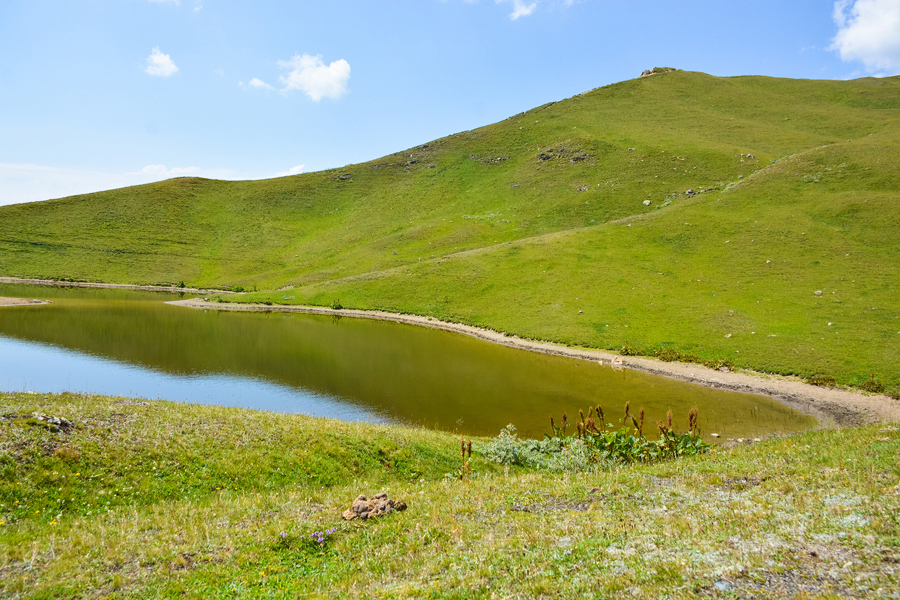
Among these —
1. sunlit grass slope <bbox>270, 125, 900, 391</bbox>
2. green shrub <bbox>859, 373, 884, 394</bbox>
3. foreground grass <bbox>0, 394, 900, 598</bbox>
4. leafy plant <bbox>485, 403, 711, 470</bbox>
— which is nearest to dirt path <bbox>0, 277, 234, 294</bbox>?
sunlit grass slope <bbox>270, 125, 900, 391</bbox>

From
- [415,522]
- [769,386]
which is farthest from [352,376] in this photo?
[769,386]

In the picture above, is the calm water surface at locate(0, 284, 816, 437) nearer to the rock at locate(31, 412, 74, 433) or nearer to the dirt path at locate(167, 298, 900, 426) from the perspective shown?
the dirt path at locate(167, 298, 900, 426)

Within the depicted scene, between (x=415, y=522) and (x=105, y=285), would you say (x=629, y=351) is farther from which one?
(x=105, y=285)

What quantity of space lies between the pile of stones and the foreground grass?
323 mm

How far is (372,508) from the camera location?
11.0m

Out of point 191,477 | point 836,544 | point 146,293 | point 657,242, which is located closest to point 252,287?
point 146,293

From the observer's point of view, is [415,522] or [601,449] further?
[601,449]

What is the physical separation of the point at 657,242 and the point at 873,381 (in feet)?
123

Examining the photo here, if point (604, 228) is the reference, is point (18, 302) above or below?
below

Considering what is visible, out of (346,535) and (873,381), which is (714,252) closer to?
(873,381)

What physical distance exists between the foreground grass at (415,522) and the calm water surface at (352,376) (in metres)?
11.7

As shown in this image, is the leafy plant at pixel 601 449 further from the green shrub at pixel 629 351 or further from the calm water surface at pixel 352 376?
the green shrub at pixel 629 351

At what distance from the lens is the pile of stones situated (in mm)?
10805

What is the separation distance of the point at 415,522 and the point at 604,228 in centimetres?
7199
